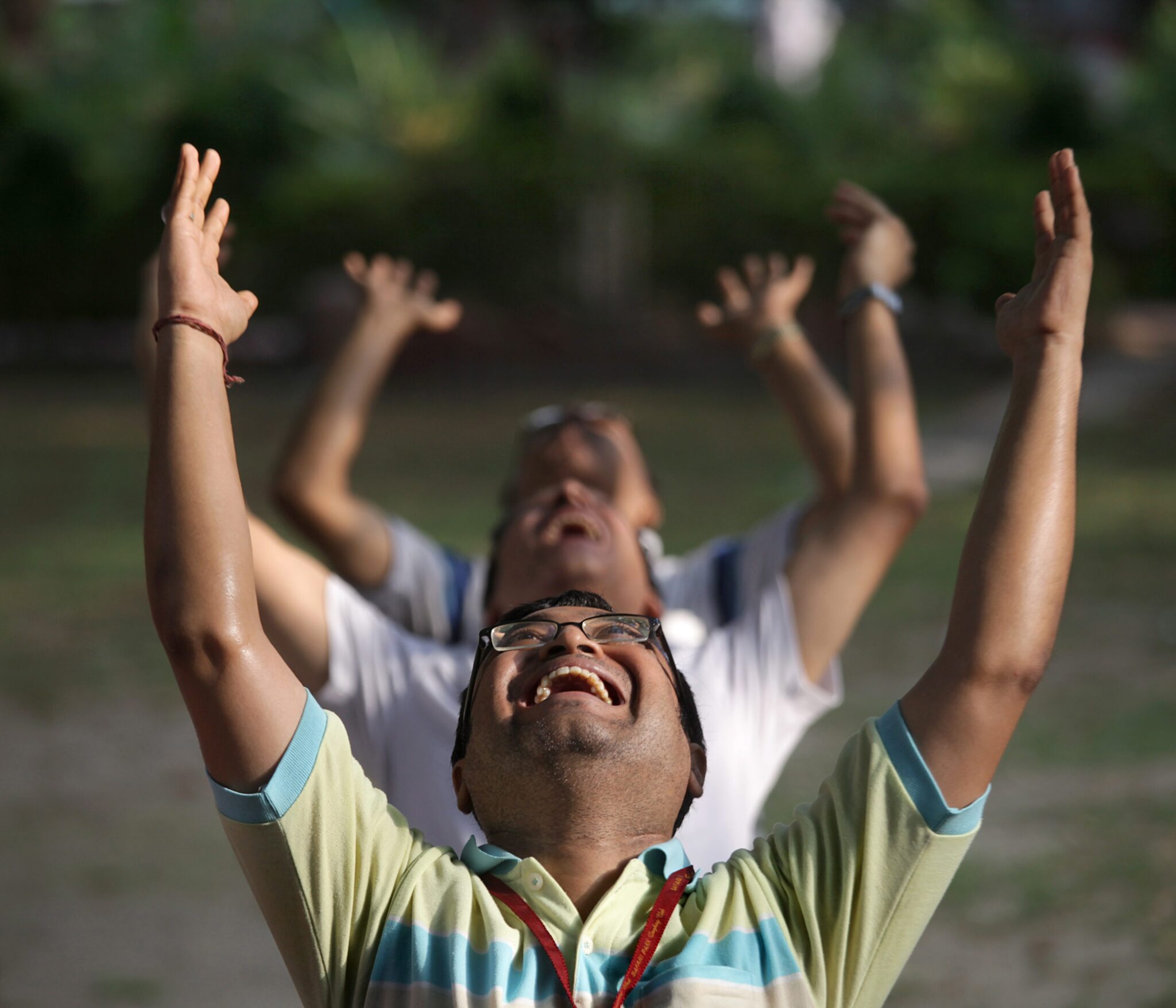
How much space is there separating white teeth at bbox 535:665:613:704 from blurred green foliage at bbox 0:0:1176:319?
1457 centimetres

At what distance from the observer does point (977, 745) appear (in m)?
1.60

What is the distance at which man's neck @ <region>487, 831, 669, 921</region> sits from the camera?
1655mm

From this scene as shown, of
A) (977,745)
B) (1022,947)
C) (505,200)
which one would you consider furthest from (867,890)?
(505,200)

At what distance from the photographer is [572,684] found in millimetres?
1734

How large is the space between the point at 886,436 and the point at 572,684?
1.03 m

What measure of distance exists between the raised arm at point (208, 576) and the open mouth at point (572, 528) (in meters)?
0.86

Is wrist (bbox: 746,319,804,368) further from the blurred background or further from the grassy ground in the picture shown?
the blurred background

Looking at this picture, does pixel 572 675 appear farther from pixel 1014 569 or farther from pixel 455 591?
pixel 455 591

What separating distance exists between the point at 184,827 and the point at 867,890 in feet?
10.2

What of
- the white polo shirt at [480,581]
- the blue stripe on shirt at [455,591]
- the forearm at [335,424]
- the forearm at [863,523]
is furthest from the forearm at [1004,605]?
the forearm at [335,424]

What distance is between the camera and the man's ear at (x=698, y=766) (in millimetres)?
1850

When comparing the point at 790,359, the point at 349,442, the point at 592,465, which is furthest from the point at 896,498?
the point at 349,442

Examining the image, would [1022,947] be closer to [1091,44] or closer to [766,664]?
[766,664]

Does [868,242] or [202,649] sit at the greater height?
[868,242]
